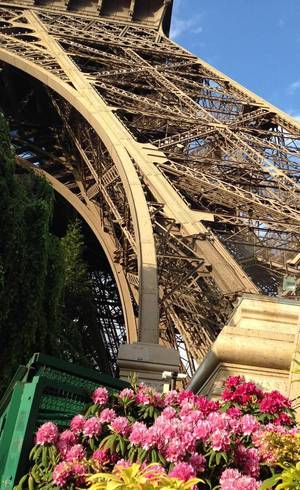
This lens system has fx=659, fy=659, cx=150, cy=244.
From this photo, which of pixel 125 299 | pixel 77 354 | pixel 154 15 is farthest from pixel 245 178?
pixel 154 15

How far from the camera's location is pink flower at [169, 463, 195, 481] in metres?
2.80

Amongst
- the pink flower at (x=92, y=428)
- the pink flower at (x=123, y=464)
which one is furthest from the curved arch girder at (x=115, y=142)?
the pink flower at (x=123, y=464)

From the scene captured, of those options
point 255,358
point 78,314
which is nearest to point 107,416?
point 255,358

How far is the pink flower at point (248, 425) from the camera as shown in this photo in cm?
343

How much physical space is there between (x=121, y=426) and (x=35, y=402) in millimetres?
456

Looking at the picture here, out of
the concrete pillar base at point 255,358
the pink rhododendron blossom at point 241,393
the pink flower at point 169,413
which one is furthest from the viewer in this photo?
the concrete pillar base at point 255,358

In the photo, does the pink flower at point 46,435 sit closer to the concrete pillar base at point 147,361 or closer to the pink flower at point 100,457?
the pink flower at point 100,457

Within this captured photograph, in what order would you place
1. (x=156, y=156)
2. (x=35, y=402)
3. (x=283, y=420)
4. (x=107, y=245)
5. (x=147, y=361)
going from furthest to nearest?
(x=107, y=245), (x=156, y=156), (x=147, y=361), (x=283, y=420), (x=35, y=402)

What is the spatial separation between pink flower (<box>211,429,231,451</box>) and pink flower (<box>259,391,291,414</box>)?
26.7 inches

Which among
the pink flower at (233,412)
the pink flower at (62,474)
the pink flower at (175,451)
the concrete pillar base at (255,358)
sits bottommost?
the pink flower at (62,474)

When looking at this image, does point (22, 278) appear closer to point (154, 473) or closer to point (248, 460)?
point (248, 460)

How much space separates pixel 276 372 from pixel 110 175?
39.2 ft

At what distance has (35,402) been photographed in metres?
3.36

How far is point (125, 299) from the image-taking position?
14.6 m
